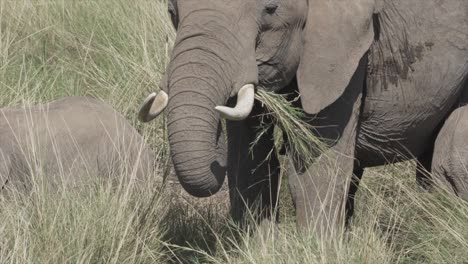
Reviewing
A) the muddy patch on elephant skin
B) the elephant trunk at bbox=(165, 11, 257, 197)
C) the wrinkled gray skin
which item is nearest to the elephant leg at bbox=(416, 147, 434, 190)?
the muddy patch on elephant skin

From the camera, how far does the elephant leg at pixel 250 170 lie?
6645 mm

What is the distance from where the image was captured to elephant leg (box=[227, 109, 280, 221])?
6645 millimetres

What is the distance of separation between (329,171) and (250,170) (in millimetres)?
523

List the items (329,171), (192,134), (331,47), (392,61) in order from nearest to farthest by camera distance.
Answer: (192,134) < (331,47) < (329,171) < (392,61)

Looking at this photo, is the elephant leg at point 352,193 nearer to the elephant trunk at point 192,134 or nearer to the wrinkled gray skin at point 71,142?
the wrinkled gray skin at point 71,142

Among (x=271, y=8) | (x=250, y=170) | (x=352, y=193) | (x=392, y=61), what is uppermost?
(x=271, y=8)

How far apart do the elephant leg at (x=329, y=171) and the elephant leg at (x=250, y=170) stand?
23 cm

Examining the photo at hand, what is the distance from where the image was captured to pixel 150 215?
21.6 ft

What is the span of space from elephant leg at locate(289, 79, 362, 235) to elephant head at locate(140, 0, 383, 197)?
8.0 inches

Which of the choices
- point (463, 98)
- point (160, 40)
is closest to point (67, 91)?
point (160, 40)

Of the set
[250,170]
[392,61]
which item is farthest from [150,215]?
[392,61]

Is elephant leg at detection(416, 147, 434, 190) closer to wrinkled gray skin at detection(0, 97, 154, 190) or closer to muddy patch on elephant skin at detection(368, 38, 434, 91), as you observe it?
muddy patch on elephant skin at detection(368, 38, 434, 91)

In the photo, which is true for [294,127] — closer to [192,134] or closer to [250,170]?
[250,170]

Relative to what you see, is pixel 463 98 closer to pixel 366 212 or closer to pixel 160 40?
pixel 366 212
